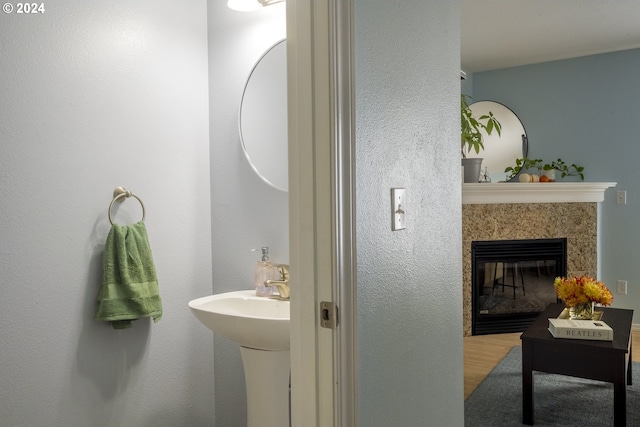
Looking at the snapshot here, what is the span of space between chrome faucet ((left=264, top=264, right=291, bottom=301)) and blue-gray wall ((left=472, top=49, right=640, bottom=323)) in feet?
11.8

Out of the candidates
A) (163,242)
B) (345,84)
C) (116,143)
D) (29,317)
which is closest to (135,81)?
(116,143)

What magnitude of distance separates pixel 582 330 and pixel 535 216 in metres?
2.10

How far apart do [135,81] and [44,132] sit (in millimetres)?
405

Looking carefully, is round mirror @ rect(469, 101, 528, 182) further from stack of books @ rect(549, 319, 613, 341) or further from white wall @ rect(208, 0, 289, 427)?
white wall @ rect(208, 0, 289, 427)

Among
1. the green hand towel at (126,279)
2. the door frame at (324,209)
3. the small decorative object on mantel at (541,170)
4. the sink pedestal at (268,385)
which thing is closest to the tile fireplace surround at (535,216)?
the small decorative object on mantel at (541,170)

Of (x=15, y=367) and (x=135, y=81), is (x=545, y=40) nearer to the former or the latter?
(x=135, y=81)

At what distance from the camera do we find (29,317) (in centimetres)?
174

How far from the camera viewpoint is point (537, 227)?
14.8 ft

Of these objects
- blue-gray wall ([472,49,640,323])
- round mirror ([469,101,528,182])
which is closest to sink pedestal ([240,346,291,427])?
round mirror ([469,101,528,182])

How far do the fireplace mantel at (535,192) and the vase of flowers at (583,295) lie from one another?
59.6 inches

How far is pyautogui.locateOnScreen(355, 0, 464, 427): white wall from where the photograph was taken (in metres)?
1.20

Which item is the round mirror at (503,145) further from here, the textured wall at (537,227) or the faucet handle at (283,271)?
the faucet handle at (283,271)

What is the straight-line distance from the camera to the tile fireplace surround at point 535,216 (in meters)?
4.36

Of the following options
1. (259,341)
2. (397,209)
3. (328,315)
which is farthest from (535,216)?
(328,315)
